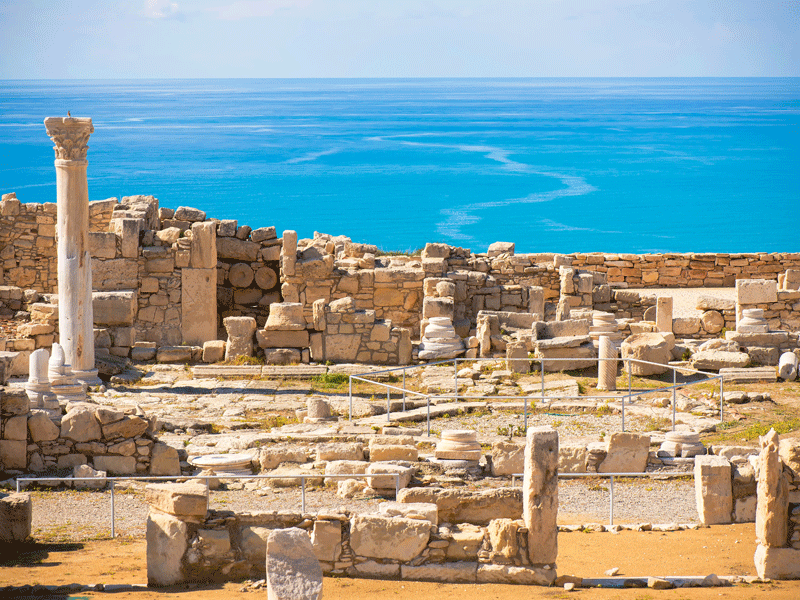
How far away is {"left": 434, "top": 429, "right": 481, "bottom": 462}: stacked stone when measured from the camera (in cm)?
1262

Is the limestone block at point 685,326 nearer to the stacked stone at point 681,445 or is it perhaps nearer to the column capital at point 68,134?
the stacked stone at point 681,445

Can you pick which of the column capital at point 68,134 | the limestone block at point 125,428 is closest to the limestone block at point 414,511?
the limestone block at point 125,428

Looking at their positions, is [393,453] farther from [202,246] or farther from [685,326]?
[685,326]

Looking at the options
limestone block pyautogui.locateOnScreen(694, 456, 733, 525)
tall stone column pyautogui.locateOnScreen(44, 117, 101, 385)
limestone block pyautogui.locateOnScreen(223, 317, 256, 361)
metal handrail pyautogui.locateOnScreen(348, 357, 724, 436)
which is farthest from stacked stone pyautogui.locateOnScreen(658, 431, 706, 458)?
tall stone column pyautogui.locateOnScreen(44, 117, 101, 385)

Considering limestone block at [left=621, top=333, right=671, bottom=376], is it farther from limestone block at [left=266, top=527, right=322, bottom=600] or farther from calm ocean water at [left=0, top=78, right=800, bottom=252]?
calm ocean water at [left=0, top=78, right=800, bottom=252]

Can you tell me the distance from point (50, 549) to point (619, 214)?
6412cm

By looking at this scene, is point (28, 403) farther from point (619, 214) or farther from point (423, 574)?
point (619, 214)

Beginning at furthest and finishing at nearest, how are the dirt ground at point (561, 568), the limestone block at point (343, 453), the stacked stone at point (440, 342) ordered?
the stacked stone at point (440, 342) → the limestone block at point (343, 453) → the dirt ground at point (561, 568)

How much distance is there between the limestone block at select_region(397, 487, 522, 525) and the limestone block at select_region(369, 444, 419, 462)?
2.49 metres

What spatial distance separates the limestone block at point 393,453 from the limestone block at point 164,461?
225cm

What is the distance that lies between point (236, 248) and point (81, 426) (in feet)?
32.5

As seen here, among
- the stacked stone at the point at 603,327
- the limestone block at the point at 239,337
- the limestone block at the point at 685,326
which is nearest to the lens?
the limestone block at the point at 239,337

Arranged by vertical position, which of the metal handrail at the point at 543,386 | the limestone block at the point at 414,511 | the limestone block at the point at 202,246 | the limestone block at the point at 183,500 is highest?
the limestone block at the point at 202,246

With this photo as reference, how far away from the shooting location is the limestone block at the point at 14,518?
31.3 feet
